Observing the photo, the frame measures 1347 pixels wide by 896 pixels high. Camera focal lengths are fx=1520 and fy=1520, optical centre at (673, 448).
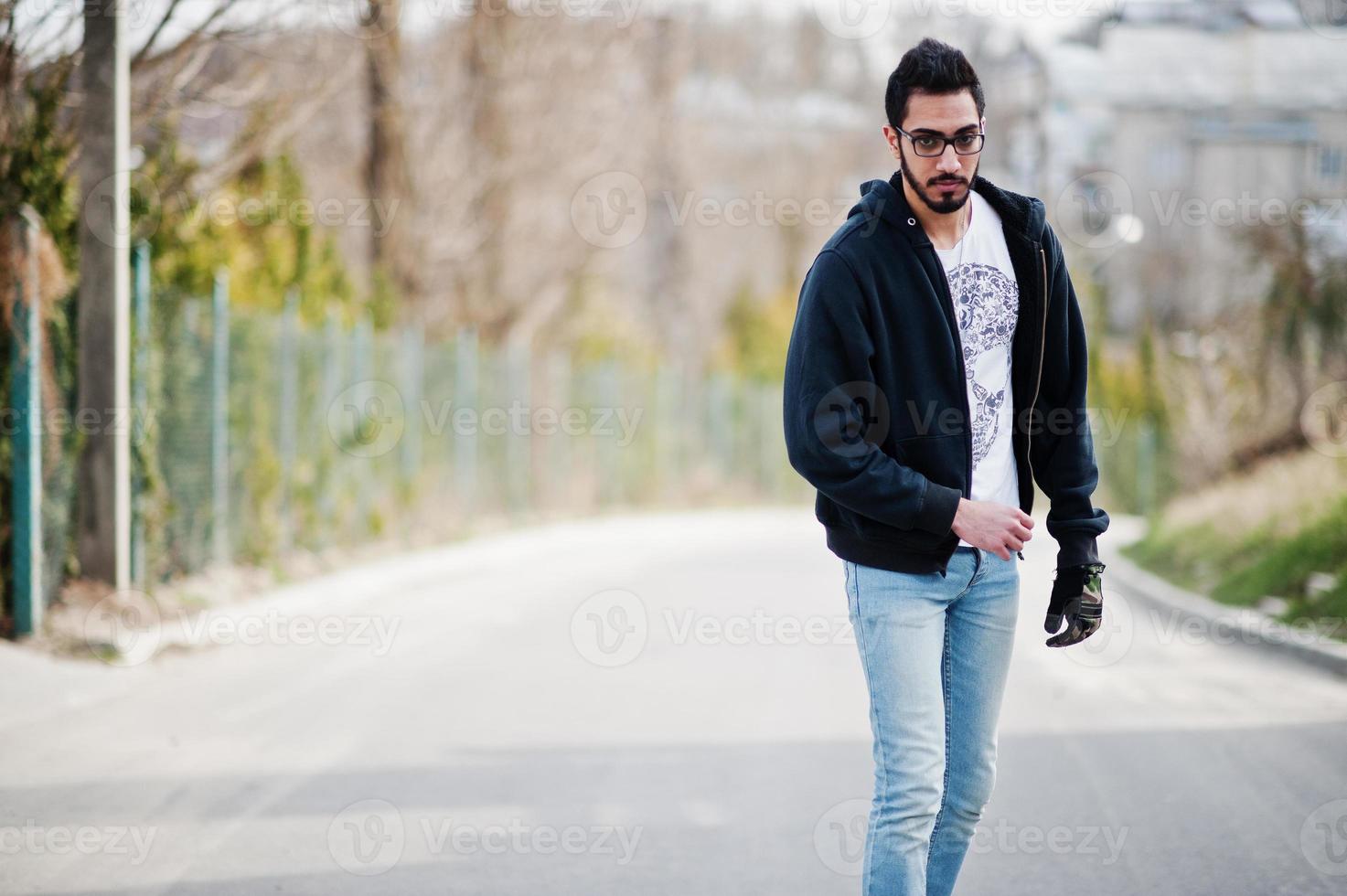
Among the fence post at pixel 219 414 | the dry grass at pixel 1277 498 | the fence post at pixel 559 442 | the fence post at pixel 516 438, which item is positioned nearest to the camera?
the fence post at pixel 219 414

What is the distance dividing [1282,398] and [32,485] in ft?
52.9

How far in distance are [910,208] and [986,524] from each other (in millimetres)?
790

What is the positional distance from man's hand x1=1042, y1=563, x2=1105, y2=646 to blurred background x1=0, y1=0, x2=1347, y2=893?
5.29ft

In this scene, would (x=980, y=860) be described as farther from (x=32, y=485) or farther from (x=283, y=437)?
(x=283, y=437)

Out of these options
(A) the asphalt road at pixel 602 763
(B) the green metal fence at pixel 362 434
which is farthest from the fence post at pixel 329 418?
(A) the asphalt road at pixel 602 763

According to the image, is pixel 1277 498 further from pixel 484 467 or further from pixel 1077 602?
pixel 1077 602

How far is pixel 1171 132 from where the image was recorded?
144 ft

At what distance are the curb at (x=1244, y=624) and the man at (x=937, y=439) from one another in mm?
6810

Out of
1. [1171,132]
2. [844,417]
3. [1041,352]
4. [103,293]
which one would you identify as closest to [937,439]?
[844,417]

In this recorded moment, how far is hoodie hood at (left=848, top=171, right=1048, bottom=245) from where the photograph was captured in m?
3.62

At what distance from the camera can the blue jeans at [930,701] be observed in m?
3.44

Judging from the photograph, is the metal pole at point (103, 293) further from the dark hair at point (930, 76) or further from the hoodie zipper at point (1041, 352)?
the hoodie zipper at point (1041, 352)

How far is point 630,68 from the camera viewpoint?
87.4 feet

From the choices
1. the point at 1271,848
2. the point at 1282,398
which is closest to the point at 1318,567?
the point at 1271,848
